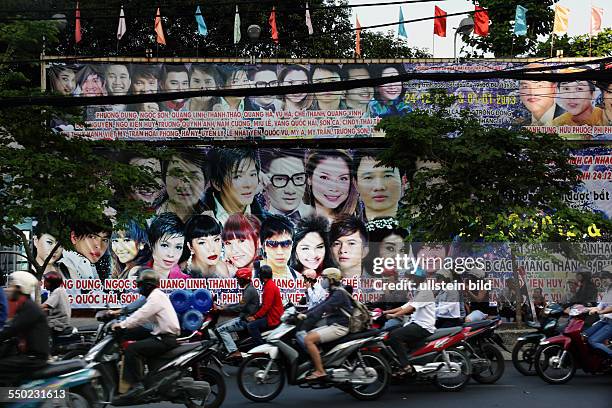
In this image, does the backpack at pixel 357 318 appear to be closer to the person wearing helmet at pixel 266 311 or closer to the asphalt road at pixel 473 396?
the asphalt road at pixel 473 396

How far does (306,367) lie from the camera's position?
9.43m

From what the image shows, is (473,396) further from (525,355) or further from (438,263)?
(438,263)

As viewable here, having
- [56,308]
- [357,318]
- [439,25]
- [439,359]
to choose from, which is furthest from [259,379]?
[439,25]

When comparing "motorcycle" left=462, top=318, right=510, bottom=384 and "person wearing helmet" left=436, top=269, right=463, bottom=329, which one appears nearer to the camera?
"motorcycle" left=462, top=318, right=510, bottom=384

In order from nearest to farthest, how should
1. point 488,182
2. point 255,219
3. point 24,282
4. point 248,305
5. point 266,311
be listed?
point 24,282, point 248,305, point 266,311, point 488,182, point 255,219

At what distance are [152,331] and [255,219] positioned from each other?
39.2 feet

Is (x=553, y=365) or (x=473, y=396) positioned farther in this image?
(x=553, y=365)

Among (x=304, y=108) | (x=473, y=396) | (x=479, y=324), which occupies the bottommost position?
(x=473, y=396)

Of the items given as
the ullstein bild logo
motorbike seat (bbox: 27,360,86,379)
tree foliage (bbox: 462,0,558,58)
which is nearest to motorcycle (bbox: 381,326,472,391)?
the ullstein bild logo

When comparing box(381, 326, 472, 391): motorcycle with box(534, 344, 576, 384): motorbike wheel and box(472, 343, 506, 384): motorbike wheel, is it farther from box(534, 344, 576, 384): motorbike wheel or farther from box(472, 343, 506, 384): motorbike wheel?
box(534, 344, 576, 384): motorbike wheel

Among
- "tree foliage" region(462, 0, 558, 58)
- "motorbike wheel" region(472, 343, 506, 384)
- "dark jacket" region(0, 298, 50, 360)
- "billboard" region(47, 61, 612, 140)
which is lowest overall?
"motorbike wheel" region(472, 343, 506, 384)

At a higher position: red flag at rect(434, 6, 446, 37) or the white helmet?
red flag at rect(434, 6, 446, 37)

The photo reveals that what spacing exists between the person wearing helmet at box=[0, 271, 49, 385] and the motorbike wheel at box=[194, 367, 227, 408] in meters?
2.18

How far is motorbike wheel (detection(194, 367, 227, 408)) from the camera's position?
869cm
